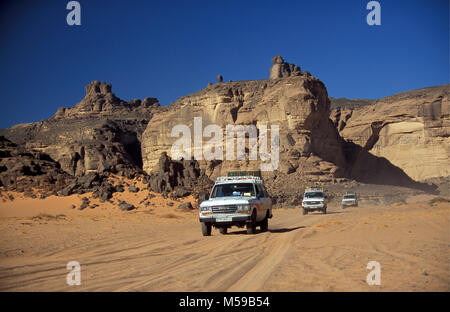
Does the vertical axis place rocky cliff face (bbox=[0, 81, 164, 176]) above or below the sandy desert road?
above

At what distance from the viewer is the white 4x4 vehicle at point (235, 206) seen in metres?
15.0

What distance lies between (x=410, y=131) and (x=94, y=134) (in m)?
65.5

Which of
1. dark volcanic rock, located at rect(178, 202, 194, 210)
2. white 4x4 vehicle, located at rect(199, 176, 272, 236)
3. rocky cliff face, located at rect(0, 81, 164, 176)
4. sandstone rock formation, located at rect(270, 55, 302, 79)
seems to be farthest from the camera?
sandstone rock formation, located at rect(270, 55, 302, 79)

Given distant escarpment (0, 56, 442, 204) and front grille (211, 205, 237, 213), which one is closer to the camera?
front grille (211, 205, 237, 213)

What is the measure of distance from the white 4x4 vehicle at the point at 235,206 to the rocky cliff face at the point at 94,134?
26.4 meters

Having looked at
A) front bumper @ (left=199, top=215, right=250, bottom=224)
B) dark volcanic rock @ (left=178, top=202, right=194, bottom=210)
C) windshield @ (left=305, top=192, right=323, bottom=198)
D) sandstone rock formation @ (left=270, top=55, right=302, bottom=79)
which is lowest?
dark volcanic rock @ (left=178, top=202, right=194, bottom=210)

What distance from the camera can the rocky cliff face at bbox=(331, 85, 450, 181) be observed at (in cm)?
8038

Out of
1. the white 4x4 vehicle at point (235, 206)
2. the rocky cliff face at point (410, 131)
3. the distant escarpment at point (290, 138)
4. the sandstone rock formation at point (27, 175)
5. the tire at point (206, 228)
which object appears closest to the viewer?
the white 4x4 vehicle at point (235, 206)

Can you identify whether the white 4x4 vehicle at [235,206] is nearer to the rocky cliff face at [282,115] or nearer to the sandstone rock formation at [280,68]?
the rocky cliff face at [282,115]

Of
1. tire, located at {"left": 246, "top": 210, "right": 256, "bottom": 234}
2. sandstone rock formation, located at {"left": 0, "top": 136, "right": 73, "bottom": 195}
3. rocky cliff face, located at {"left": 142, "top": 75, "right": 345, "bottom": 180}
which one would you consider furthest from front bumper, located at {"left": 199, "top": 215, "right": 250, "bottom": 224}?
rocky cliff face, located at {"left": 142, "top": 75, "right": 345, "bottom": 180}

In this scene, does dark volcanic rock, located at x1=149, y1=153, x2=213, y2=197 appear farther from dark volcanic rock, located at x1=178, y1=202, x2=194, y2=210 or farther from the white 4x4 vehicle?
the white 4x4 vehicle

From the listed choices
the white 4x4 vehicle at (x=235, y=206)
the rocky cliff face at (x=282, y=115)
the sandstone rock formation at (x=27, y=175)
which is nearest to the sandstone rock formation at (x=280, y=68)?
the rocky cliff face at (x=282, y=115)

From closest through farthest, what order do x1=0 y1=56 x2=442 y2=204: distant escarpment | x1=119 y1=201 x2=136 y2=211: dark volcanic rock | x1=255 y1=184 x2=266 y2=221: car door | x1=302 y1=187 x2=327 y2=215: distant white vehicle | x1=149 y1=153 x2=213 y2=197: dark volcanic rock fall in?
x1=255 y1=184 x2=266 y2=221: car door
x1=302 y1=187 x2=327 y2=215: distant white vehicle
x1=119 y1=201 x2=136 y2=211: dark volcanic rock
x1=149 y1=153 x2=213 y2=197: dark volcanic rock
x1=0 y1=56 x2=442 y2=204: distant escarpment
